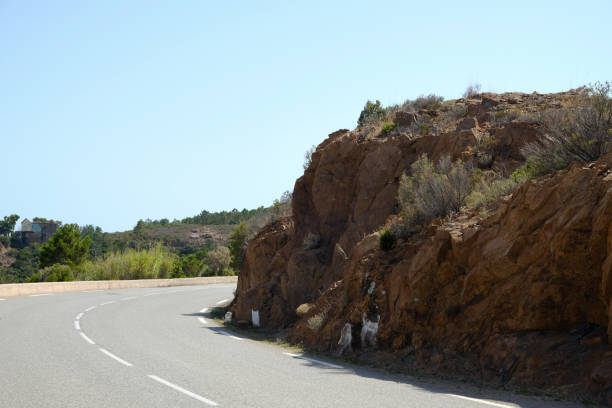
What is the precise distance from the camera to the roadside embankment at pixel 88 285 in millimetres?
30083

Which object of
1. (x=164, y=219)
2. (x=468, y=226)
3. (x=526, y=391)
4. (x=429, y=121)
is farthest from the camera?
(x=164, y=219)

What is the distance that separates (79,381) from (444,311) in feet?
20.2

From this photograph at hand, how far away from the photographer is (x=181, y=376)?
9.23 metres

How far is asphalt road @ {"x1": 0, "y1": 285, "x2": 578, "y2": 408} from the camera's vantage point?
7.52 metres

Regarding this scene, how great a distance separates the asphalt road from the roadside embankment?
49.4ft

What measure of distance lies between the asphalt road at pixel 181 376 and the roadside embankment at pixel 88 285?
1506 cm

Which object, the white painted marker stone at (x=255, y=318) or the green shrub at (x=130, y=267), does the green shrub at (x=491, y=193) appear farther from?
the green shrub at (x=130, y=267)

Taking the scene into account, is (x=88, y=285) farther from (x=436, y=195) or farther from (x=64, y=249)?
(x=436, y=195)

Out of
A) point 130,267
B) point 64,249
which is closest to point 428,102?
point 130,267

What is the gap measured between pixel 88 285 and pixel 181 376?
30.1 metres

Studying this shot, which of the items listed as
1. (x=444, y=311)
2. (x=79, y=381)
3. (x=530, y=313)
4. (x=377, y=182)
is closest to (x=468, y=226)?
(x=444, y=311)

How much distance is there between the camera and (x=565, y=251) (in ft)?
28.9

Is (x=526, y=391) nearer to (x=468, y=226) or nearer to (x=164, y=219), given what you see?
(x=468, y=226)

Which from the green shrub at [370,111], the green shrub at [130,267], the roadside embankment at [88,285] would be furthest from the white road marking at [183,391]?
the green shrub at [130,267]
